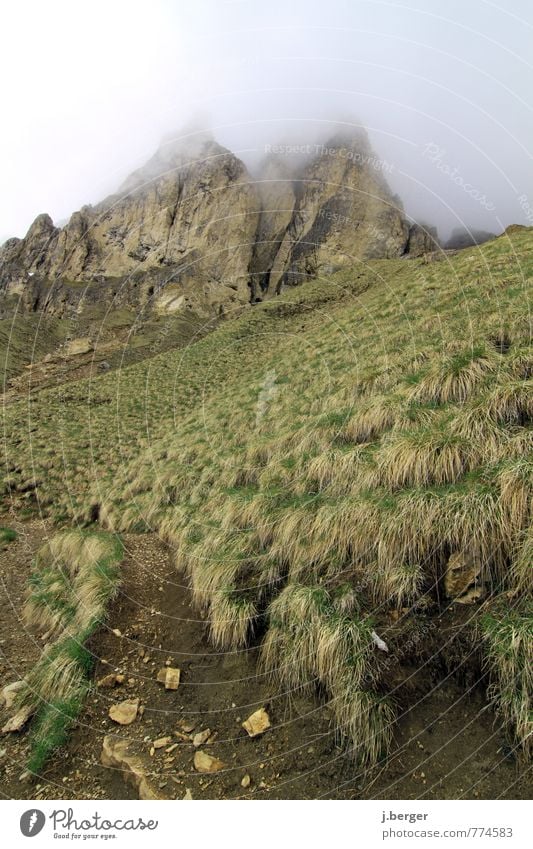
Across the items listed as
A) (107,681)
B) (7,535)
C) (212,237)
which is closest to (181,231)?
(212,237)

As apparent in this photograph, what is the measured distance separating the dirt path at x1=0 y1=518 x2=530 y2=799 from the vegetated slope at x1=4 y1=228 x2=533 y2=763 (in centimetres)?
23

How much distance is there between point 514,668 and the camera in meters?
3.69

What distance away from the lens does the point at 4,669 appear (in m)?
6.58

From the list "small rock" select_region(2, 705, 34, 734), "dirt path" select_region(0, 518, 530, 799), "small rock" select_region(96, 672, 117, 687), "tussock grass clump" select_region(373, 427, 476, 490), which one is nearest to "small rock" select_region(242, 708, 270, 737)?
"dirt path" select_region(0, 518, 530, 799)

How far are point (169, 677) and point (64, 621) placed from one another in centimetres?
272

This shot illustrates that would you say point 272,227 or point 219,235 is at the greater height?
point 272,227

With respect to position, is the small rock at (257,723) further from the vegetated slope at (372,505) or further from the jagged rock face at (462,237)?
the jagged rock face at (462,237)

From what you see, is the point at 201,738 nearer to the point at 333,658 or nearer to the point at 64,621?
the point at 333,658

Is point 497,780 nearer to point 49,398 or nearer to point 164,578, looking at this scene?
point 164,578

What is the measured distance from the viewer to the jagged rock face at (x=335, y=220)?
77.8 metres

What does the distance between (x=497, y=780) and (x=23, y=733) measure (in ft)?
17.7

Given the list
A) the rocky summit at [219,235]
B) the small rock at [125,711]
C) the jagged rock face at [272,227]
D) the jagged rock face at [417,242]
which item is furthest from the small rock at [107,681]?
the jagged rock face at [417,242]

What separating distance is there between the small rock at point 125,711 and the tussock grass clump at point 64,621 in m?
0.50

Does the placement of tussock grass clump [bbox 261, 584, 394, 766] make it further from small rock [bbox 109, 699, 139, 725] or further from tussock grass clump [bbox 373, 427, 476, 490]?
tussock grass clump [bbox 373, 427, 476, 490]
